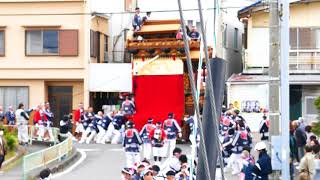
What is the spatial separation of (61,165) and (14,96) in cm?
1471

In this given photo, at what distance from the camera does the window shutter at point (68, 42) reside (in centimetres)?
3584

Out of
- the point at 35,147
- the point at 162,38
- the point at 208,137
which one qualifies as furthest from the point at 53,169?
the point at 208,137

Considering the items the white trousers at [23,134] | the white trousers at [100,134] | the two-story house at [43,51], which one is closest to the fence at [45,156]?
the white trousers at [23,134]

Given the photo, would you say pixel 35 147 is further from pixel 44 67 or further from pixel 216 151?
pixel 216 151

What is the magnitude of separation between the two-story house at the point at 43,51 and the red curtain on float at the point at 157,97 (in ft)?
19.2

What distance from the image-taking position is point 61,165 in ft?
73.8

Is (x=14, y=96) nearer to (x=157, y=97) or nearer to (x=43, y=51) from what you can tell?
(x=43, y=51)

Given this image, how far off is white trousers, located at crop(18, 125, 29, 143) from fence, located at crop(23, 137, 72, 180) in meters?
3.94

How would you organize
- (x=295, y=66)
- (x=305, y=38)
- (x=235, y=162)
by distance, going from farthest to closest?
(x=305, y=38) < (x=295, y=66) < (x=235, y=162)

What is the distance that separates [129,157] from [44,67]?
50.8 ft

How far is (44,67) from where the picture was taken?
119 ft

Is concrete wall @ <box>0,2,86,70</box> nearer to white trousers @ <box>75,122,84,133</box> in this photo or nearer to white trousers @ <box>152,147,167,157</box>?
white trousers @ <box>75,122,84,133</box>

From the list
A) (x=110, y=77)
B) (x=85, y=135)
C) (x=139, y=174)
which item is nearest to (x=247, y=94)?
(x=110, y=77)

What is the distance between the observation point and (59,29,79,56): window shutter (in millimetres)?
35844
